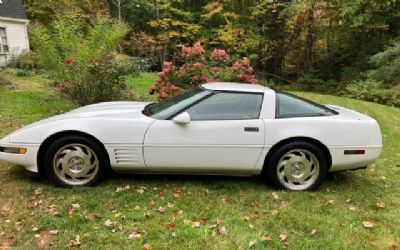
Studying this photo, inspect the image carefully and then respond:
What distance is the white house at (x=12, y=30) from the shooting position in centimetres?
2273

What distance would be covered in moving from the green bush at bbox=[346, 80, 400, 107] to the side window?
10868mm

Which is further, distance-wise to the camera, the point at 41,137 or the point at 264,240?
the point at 41,137

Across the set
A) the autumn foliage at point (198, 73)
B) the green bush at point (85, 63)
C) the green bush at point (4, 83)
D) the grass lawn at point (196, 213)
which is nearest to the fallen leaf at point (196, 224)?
the grass lawn at point (196, 213)

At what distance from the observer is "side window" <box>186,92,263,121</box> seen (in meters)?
4.88

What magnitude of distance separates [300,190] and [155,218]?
6.08 feet

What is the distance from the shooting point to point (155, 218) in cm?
420

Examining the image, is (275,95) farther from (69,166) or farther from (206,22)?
(206,22)

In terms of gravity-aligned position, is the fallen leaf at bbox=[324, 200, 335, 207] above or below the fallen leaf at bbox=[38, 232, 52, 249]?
below

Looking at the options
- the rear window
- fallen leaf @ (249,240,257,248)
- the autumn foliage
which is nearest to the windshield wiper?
the rear window

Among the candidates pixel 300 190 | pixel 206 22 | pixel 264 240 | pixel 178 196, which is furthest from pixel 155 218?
pixel 206 22

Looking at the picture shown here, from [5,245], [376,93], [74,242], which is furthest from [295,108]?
[376,93]

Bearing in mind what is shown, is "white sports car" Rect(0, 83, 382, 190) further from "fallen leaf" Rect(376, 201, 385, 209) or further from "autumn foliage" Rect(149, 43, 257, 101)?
"autumn foliage" Rect(149, 43, 257, 101)

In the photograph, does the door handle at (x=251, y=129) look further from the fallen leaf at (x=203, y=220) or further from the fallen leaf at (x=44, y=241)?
the fallen leaf at (x=44, y=241)

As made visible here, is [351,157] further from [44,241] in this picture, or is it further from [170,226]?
[44,241]
